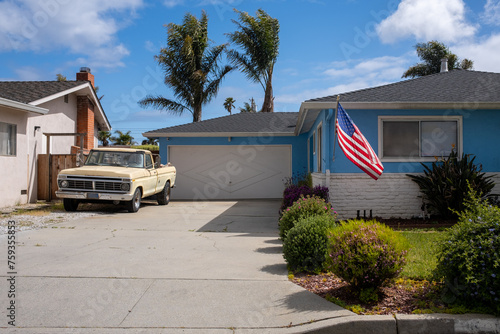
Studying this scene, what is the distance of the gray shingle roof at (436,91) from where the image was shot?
35.4 feet

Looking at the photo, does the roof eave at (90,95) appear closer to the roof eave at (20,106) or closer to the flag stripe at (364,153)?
the roof eave at (20,106)

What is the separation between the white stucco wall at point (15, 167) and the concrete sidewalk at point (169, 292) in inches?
216

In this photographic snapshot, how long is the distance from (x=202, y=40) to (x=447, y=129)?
2128 centimetres

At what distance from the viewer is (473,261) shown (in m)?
4.19

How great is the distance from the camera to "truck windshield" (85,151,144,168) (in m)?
13.4

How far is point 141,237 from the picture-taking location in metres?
8.53

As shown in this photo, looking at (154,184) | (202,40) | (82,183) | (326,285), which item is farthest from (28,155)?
(202,40)

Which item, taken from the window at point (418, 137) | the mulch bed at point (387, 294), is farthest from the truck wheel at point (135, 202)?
the mulch bed at point (387, 294)

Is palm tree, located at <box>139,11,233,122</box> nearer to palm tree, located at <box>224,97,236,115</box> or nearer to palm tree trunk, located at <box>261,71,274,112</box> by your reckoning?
palm tree trunk, located at <box>261,71,274,112</box>

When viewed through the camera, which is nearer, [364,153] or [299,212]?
[299,212]

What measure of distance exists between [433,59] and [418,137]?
21291 millimetres

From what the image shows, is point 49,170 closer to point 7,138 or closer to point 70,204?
point 7,138

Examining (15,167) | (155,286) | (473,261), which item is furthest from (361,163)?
(15,167)

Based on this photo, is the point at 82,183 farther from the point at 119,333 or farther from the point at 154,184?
the point at 119,333
